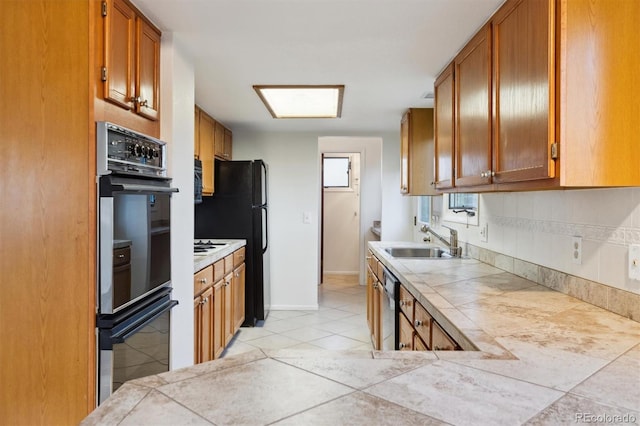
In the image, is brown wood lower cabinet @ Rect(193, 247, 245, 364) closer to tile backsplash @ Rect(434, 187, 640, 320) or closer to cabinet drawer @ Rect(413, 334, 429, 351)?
cabinet drawer @ Rect(413, 334, 429, 351)

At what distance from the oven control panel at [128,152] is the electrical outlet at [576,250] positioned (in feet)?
5.95

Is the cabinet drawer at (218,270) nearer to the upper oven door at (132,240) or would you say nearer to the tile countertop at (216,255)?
the tile countertop at (216,255)

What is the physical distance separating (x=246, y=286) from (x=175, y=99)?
243 centimetres

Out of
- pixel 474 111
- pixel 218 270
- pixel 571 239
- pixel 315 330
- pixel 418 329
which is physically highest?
pixel 474 111

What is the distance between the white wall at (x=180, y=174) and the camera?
2.12m

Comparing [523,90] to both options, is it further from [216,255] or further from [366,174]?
[366,174]

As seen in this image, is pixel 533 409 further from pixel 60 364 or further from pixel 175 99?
pixel 175 99

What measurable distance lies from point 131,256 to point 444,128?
1.89 metres

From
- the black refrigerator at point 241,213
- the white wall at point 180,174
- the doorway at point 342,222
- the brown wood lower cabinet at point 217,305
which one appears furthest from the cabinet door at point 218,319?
the doorway at point 342,222

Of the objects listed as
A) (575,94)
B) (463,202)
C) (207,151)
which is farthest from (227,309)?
(575,94)

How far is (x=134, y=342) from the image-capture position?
5.70ft

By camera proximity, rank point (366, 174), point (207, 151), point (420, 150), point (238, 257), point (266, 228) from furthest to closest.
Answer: point (366, 174)
point (266, 228)
point (238, 257)
point (207, 151)
point (420, 150)

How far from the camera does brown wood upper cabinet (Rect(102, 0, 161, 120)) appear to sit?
164cm

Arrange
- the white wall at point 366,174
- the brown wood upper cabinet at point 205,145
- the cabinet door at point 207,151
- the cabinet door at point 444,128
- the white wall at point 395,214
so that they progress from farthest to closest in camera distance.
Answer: the white wall at point 366,174 < the white wall at point 395,214 < the cabinet door at point 207,151 < the brown wood upper cabinet at point 205,145 < the cabinet door at point 444,128
